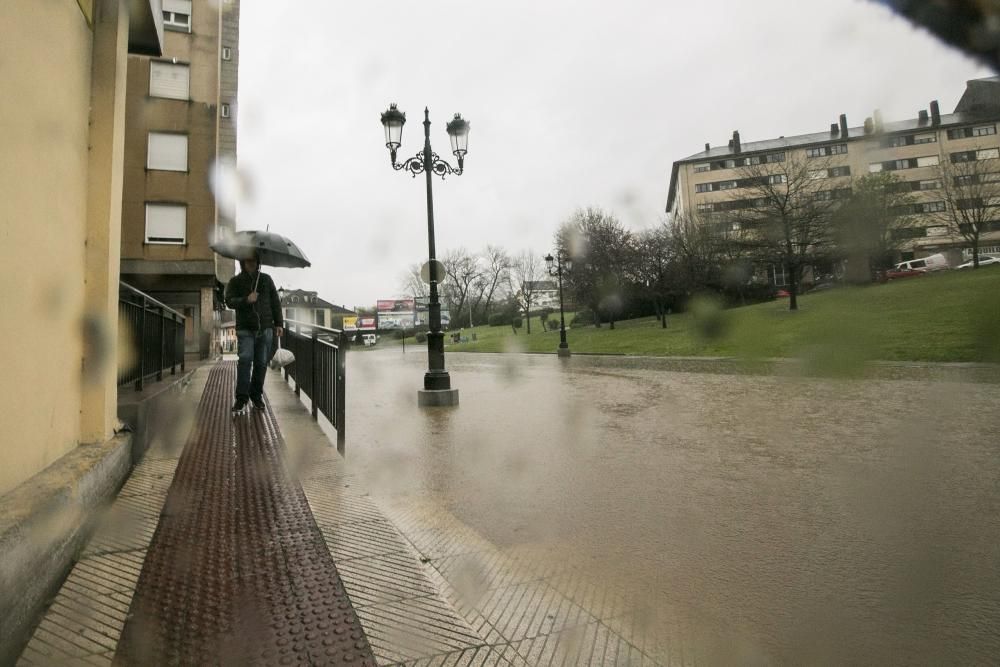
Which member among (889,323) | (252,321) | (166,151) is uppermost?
(166,151)

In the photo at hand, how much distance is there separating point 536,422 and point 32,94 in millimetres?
4800

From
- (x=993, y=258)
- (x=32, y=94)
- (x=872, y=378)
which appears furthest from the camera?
(x=32, y=94)

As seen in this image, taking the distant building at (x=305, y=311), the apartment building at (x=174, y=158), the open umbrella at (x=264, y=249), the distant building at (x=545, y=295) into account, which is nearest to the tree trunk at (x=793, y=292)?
the distant building at (x=305, y=311)

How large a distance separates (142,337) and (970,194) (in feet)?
16.8

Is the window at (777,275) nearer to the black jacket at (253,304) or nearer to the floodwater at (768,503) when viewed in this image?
the floodwater at (768,503)

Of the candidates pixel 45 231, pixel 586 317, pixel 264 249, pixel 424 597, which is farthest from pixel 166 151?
pixel 424 597

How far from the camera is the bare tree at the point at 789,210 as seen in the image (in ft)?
2.53

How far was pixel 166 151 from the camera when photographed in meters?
16.1

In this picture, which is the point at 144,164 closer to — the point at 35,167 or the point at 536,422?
the point at 536,422

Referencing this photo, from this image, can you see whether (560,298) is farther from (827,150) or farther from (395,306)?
(395,306)

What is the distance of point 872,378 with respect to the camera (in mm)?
744

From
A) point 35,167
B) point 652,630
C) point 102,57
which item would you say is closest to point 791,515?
point 652,630

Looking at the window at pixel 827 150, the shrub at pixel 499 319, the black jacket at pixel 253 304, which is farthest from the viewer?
the shrub at pixel 499 319

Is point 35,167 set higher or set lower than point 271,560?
higher
